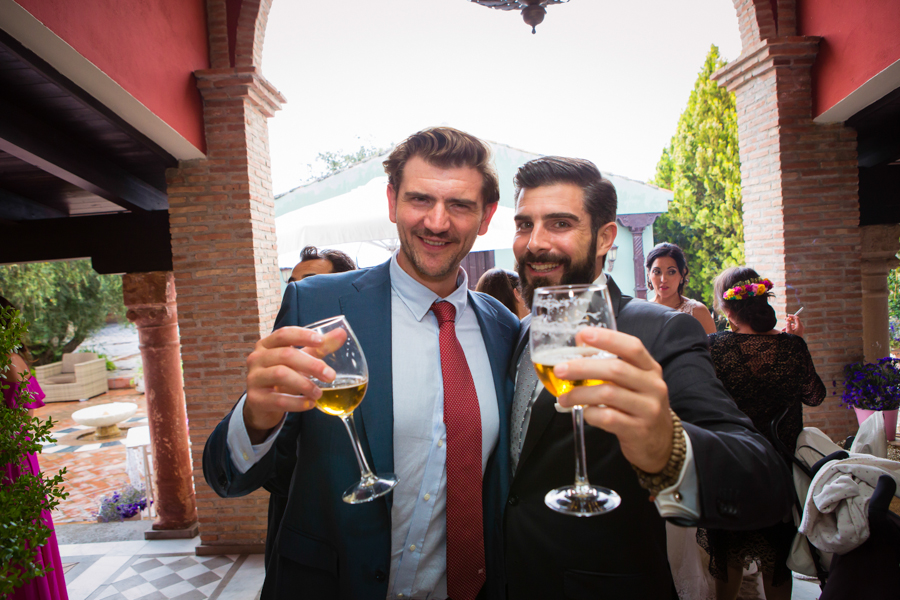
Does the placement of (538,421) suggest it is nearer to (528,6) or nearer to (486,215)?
(486,215)

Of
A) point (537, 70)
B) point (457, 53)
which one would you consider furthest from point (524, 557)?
point (457, 53)

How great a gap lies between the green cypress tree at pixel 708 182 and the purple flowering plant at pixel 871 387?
1010 centimetres

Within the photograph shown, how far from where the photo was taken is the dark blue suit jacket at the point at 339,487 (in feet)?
4.46

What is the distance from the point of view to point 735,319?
11.6 ft

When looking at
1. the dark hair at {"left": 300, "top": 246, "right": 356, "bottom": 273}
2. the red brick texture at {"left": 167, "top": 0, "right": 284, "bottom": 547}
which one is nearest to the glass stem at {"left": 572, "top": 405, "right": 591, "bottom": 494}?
the dark hair at {"left": 300, "top": 246, "right": 356, "bottom": 273}

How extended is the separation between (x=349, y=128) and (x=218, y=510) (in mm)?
34054

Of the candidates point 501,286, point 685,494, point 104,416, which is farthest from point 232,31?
point 104,416

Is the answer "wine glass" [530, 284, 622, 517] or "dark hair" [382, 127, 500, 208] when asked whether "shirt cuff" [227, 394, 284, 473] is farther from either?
"dark hair" [382, 127, 500, 208]

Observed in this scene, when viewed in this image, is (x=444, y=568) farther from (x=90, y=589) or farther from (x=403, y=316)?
(x=90, y=589)

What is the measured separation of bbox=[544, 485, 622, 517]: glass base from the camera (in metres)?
0.92

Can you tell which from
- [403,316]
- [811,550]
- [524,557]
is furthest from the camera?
[811,550]

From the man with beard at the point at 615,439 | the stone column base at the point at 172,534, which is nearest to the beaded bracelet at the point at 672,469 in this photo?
the man with beard at the point at 615,439

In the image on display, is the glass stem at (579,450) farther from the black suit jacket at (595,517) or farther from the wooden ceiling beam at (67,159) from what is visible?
the wooden ceiling beam at (67,159)

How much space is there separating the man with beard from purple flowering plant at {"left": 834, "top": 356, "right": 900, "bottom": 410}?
486cm
